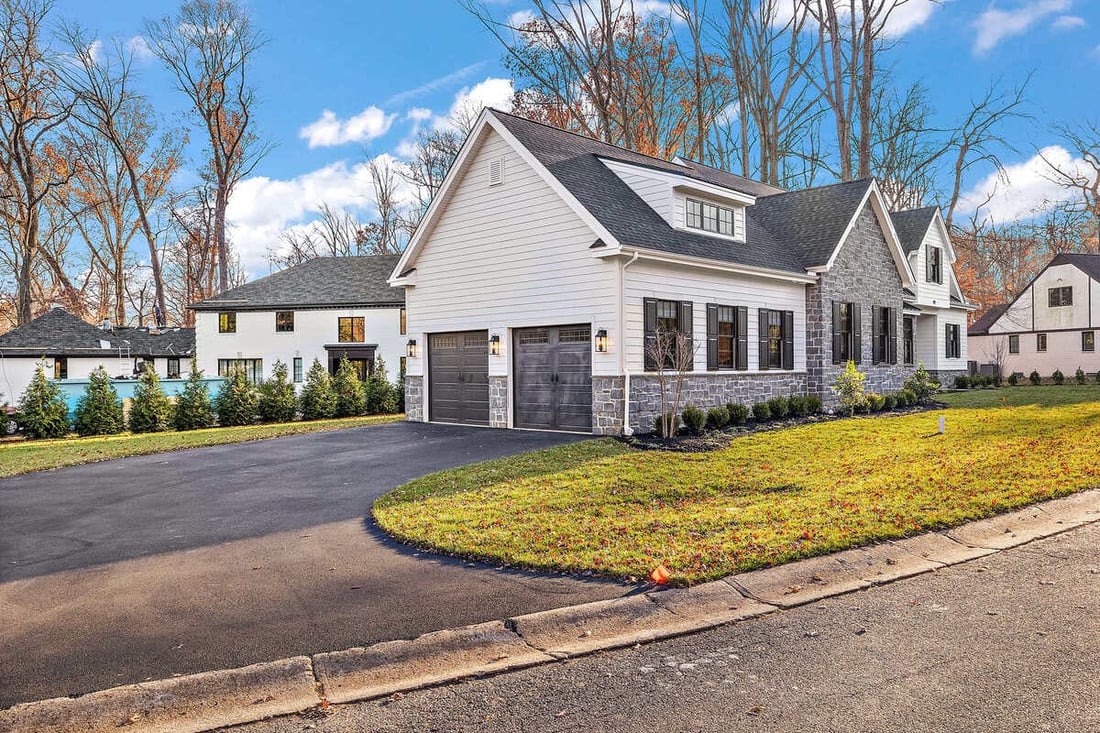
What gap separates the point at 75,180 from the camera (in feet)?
114

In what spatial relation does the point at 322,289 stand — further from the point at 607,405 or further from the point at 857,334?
the point at 857,334

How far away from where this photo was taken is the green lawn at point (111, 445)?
12547 mm

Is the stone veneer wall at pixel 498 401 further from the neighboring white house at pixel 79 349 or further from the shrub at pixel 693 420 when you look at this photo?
the neighboring white house at pixel 79 349

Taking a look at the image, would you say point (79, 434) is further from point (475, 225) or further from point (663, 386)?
point (663, 386)

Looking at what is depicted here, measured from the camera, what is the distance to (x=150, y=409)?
19.0m

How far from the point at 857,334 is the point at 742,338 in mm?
4990

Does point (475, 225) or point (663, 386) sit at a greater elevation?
point (475, 225)

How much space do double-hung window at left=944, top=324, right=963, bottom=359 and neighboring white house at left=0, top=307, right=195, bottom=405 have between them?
1268 inches

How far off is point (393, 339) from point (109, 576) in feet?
89.7

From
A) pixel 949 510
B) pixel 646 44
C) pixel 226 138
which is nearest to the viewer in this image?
pixel 949 510

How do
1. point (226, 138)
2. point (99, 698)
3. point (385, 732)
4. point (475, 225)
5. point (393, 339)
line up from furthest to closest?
point (226, 138) < point (393, 339) < point (475, 225) < point (99, 698) < point (385, 732)

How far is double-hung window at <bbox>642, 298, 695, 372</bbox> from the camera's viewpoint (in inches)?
556

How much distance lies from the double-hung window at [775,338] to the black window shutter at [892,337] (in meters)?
4.79

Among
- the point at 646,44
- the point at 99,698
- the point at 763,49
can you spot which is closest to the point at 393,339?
the point at 646,44
